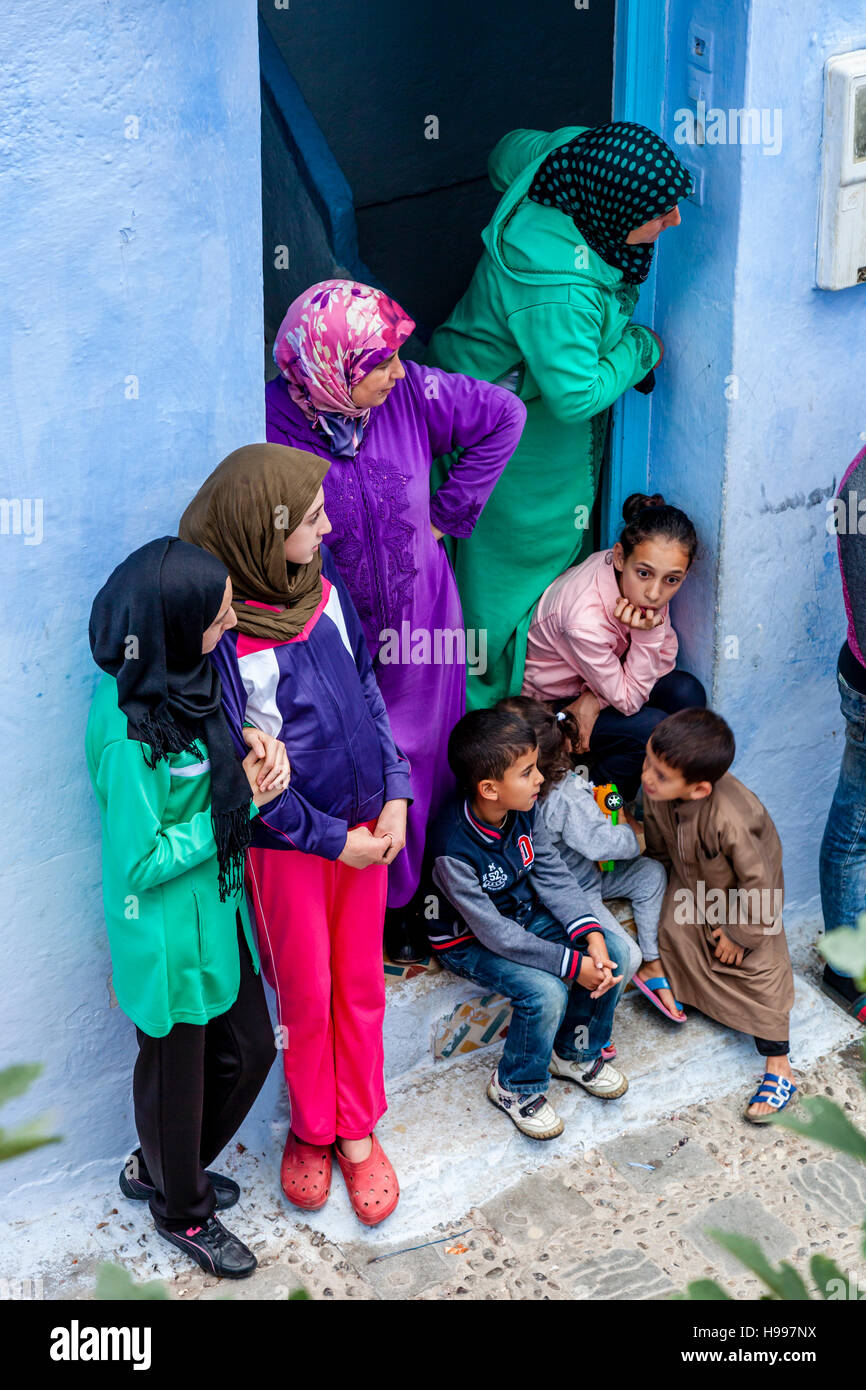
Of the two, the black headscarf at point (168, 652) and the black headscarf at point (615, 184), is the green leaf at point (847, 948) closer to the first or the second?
the black headscarf at point (168, 652)

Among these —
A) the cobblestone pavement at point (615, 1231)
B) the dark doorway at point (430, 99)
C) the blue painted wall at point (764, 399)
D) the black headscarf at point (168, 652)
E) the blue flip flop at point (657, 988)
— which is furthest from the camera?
the dark doorway at point (430, 99)

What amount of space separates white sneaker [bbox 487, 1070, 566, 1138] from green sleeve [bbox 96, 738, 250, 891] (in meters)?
1.23

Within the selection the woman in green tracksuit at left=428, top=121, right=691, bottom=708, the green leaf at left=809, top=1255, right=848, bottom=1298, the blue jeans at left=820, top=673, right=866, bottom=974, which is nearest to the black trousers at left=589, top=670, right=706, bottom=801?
the woman in green tracksuit at left=428, top=121, right=691, bottom=708

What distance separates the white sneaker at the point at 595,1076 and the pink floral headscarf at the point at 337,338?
1722 millimetres

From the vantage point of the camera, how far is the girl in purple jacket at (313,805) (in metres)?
2.77

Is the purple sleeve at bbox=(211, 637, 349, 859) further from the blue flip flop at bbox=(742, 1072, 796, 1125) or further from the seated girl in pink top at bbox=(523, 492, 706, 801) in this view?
the blue flip flop at bbox=(742, 1072, 796, 1125)

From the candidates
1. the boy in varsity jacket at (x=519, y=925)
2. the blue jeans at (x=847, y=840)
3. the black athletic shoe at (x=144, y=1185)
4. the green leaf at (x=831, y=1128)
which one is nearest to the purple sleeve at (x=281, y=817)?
the boy in varsity jacket at (x=519, y=925)

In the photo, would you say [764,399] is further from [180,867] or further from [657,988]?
[180,867]

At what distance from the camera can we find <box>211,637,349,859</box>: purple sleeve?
2.83 metres

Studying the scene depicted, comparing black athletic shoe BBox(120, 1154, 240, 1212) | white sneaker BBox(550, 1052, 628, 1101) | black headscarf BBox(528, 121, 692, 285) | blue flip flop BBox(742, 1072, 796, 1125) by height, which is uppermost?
black headscarf BBox(528, 121, 692, 285)

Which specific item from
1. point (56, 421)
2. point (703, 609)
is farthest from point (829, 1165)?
point (56, 421)

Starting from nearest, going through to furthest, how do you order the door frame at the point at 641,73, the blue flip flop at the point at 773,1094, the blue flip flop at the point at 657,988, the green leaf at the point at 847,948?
the green leaf at the point at 847,948
the door frame at the point at 641,73
the blue flip flop at the point at 773,1094
the blue flip flop at the point at 657,988

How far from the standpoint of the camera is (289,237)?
4.53 metres

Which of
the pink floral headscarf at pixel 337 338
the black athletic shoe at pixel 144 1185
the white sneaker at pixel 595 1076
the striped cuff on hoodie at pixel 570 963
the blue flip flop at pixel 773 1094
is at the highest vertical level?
the pink floral headscarf at pixel 337 338
